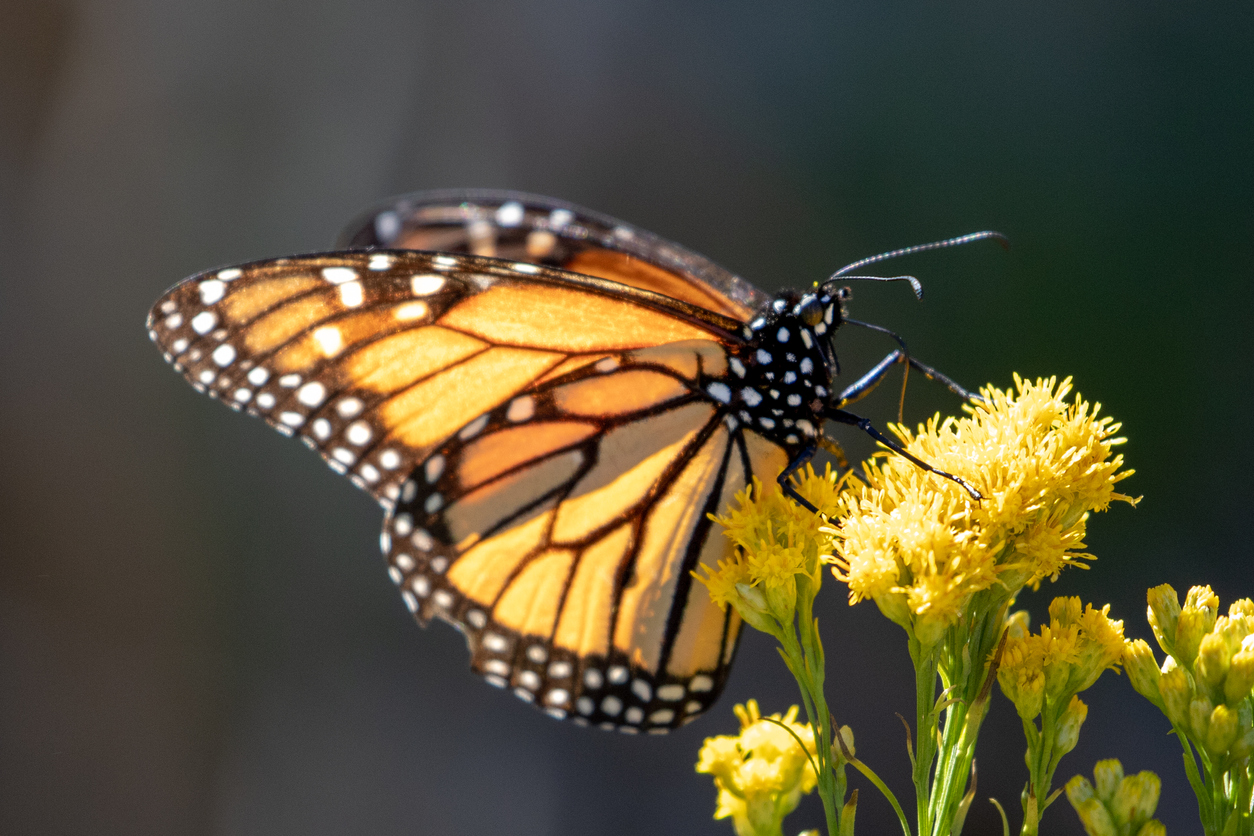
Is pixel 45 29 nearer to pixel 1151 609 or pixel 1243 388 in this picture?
pixel 1151 609

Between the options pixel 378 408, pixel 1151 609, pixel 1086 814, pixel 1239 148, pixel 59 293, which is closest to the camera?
pixel 1086 814

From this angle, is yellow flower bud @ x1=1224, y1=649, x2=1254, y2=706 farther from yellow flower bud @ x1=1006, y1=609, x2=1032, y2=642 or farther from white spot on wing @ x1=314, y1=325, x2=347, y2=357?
white spot on wing @ x1=314, y1=325, x2=347, y2=357

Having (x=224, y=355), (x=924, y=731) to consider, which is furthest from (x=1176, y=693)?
(x=224, y=355)

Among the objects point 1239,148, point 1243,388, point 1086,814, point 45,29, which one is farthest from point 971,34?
point 45,29

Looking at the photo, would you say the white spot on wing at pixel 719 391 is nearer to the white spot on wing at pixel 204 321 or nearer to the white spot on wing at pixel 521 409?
the white spot on wing at pixel 521 409

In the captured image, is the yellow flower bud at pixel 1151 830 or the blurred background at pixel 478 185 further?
the blurred background at pixel 478 185

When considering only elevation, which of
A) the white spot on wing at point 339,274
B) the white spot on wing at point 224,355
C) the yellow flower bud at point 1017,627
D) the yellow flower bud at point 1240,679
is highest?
the white spot on wing at point 339,274

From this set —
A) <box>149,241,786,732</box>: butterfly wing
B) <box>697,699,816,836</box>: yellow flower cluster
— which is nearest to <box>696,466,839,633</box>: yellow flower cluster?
<box>697,699,816,836</box>: yellow flower cluster

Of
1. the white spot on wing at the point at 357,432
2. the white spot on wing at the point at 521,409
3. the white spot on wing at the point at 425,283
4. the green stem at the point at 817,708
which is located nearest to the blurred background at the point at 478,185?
the white spot on wing at the point at 521,409
